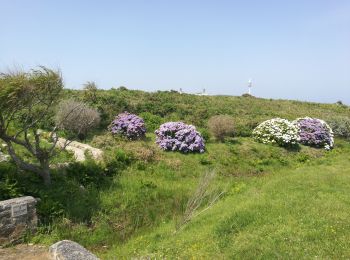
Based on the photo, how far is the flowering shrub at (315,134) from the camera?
2225cm

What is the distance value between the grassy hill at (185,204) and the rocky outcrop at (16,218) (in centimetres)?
37

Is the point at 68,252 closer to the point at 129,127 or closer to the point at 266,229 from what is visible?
the point at 266,229

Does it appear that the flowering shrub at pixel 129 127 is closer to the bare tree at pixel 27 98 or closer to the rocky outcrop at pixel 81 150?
the rocky outcrop at pixel 81 150

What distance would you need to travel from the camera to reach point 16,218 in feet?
30.3

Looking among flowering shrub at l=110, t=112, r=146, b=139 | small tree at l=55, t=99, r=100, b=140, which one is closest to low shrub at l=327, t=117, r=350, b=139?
flowering shrub at l=110, t=112, r=146, b=139

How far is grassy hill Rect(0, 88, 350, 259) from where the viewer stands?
8.48 m

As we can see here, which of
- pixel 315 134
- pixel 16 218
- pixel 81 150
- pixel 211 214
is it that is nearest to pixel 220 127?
pixel 315 134

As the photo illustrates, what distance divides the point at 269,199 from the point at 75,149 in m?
8.34

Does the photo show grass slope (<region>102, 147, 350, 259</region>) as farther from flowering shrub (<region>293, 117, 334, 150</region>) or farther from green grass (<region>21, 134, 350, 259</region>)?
flowering shrub (<region>293, 117, 334, 150</region>)

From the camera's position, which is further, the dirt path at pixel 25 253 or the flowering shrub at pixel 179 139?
the flowering shrub at pixel 179 139

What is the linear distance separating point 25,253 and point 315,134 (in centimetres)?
1874

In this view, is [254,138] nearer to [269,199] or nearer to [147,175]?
[147,175]

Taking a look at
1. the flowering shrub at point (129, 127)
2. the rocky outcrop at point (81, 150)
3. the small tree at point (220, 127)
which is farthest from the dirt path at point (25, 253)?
the small tree at point (220, 127)

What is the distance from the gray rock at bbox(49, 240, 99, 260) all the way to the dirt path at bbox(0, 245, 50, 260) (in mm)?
656
